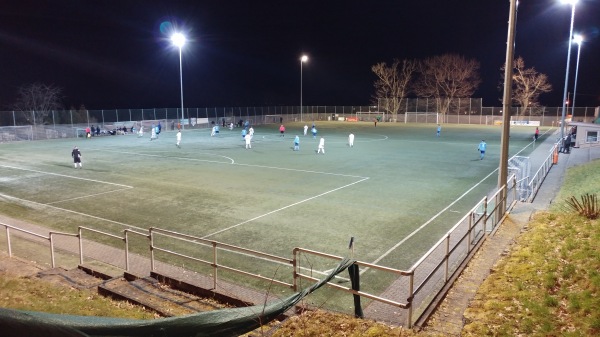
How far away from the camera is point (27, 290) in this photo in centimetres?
856

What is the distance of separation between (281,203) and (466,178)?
11.3 m

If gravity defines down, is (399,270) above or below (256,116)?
below

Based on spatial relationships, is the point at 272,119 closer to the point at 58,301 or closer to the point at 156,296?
the point at 156,296

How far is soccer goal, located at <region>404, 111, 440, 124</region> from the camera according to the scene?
288 ft

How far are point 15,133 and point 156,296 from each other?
149 feet

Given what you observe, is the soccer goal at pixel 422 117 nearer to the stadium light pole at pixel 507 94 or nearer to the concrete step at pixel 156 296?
the stadium light pole at pixel 507 94

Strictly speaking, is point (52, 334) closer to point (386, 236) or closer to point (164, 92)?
point (386, 236)

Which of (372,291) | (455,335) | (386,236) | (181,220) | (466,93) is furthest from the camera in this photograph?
(466,93)

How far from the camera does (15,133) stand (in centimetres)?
4575

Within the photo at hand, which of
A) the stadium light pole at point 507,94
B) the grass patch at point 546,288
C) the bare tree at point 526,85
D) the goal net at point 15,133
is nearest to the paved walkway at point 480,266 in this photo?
the grass patch at point 546,288

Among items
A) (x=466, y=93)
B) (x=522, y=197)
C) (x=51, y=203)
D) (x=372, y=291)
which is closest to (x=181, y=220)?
(x=51, y=203)

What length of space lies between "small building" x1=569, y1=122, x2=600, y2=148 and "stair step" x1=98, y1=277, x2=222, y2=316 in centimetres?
3958

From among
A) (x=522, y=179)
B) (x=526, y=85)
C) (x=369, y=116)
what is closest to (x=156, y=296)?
(x=522, y=179)

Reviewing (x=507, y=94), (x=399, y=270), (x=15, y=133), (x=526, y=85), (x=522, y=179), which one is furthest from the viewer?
(x=526, y=85)
